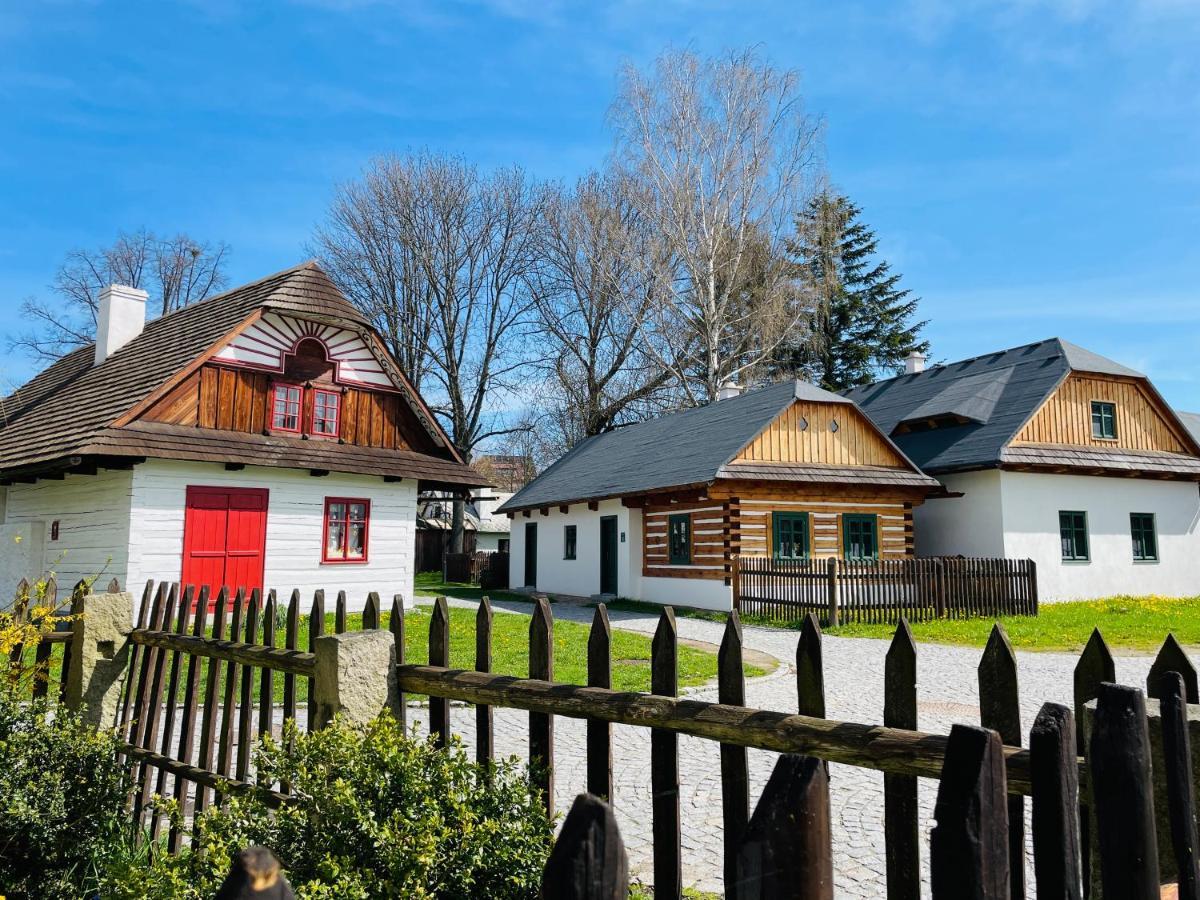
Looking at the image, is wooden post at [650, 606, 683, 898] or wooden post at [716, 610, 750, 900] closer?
wooden post at [716, 610, 750, 900]

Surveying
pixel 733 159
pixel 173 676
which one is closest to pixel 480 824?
pixel 173 676

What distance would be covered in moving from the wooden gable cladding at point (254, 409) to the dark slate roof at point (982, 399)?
14703mm

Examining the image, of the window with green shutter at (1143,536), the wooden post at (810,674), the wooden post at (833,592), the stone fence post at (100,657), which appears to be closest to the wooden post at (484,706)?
the wooden post at (810,674)

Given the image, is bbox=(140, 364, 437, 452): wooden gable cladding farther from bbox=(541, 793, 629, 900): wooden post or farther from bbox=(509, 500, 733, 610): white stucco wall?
bbox=(541, 793, 629, 900): wooden post

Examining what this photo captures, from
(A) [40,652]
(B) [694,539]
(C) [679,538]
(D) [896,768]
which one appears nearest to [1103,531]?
(B) [694,539]

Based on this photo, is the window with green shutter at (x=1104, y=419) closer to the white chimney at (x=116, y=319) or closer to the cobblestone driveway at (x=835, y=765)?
the cobblestone driveway at (x=835, y=765)

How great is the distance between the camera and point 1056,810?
1.77 metres

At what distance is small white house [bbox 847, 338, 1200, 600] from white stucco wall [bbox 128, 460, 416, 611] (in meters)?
14.9

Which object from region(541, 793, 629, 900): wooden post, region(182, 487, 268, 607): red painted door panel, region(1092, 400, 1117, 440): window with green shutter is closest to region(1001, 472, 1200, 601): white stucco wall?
region(1092, 400, 1117, 440): window with green shutter

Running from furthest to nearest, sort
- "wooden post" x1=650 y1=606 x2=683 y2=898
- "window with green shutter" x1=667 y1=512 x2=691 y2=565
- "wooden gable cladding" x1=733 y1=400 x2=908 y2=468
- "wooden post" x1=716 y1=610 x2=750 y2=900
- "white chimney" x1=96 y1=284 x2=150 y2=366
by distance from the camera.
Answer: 1. "white chimney" x1=96 y1=284 x2=150 y2=366
2. "window with green shutter" x1=667 y1=512 x2=691 y2=565
3. "wooden gable cladding" x1=733 y1=400 x2=908 y2=468
4. "wooden post" x1=650 y1=606 x2=683 y2=898
5. "wooden post" x1=716 y1=610 x2=750 y2=900

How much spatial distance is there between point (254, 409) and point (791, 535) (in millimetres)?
12966

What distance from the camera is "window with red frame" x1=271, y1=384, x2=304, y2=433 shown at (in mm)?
18859

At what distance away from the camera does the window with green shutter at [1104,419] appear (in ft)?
80.2

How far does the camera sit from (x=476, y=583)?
113ft
